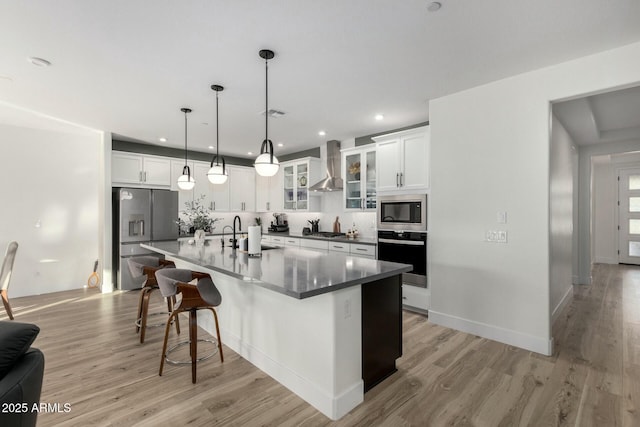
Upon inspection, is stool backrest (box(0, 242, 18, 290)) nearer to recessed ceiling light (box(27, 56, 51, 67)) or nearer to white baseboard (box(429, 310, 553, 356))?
recessed ceiling light (box(27, 56, 51, 67))

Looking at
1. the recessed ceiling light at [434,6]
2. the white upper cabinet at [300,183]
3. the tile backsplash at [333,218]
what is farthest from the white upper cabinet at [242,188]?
the recessed ceiling light at [434,6]

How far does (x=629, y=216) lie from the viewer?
732cm

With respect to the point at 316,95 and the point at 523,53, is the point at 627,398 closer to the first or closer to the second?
the point at 523,53

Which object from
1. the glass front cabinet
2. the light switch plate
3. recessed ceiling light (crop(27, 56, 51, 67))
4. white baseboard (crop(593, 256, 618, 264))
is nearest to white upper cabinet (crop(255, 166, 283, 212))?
the glass front cabinet

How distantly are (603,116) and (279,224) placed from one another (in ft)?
18.8

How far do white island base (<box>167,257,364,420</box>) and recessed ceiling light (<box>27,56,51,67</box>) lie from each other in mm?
2703

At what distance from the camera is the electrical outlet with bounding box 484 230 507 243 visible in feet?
10.2

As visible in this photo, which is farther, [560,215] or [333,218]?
[333,218]

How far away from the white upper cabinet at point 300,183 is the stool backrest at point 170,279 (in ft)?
11.8

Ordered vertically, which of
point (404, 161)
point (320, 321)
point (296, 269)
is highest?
point (404, 161)

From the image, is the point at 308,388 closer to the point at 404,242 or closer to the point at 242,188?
the point at 404,242

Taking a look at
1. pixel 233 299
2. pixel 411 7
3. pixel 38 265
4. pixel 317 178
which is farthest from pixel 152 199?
pixel 411 7

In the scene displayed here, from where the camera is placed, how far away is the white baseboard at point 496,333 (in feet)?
9.41

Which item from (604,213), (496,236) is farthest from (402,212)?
(604,213)
